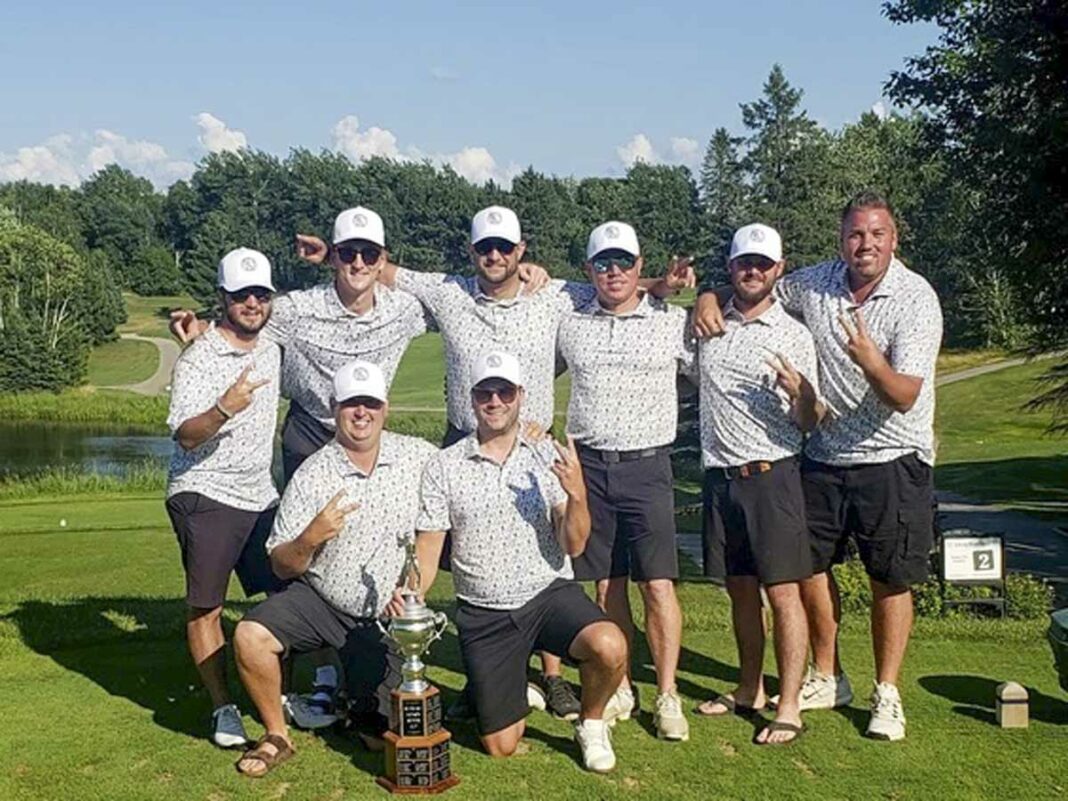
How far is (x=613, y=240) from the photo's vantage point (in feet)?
18.1

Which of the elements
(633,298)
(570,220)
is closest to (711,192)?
(570,220)

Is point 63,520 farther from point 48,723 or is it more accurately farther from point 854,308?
point 854,308

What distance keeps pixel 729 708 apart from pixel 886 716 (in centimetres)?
75

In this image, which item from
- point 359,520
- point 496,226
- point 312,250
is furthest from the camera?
point 312,250

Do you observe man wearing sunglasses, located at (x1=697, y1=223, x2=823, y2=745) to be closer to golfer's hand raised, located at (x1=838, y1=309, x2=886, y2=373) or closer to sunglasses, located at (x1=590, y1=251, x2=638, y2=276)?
golfer's hand raised, located at (x1=838, y1=309, x2=886, y2=373)

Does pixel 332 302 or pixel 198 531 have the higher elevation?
pixel 332 302

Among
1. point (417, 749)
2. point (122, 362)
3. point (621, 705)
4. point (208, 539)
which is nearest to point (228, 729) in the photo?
point (208, 539)

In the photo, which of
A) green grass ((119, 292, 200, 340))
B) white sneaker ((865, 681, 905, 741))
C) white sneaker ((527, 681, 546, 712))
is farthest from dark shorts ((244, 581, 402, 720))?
green grass ((119, 292, 200, 340))

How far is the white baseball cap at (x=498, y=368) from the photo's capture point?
5066mm

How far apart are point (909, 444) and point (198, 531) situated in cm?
319

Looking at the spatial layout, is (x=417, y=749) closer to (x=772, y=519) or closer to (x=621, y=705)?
(x=621, y=705)

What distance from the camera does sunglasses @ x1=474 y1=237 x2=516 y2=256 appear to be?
5.65m

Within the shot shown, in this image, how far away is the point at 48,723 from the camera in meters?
5.80

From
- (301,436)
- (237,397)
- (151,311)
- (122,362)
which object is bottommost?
(301,436)
